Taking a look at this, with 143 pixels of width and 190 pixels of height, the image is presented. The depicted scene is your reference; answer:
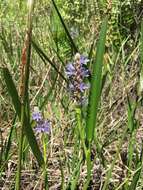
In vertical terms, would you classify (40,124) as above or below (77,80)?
below

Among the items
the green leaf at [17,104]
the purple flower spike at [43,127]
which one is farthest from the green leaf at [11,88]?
the purple flower spike at [43,127]

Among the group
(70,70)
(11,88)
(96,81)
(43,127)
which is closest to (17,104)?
(11,88)

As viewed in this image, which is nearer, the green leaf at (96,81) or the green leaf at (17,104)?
the green leaf at (17,104)

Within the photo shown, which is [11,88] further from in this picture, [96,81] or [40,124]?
[40,124]

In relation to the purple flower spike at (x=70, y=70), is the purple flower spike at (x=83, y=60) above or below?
above

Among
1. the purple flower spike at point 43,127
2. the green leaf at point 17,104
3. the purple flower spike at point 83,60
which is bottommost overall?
the purple flower spike at point 43,127

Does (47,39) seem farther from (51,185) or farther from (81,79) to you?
(81,79)

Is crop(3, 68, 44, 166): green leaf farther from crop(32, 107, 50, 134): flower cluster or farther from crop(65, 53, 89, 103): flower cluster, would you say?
crop(32, 107, 50, 134): flower cluster

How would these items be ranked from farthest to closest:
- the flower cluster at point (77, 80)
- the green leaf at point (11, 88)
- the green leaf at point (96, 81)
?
the flower cluster at point (77, 80)
the green leaf at point (96, 81)
the green leaf at point (11, 88)

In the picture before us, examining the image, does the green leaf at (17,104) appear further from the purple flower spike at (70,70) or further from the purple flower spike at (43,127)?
the purple flower spike at (43,127)

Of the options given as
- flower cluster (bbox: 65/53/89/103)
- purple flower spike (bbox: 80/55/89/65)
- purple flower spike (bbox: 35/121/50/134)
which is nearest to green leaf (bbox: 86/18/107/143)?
flower cluster (bbox: 65/53/89/103)

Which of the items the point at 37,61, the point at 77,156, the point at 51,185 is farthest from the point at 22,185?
the point at 37,61
